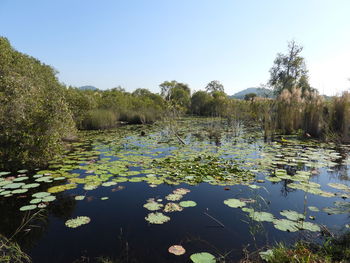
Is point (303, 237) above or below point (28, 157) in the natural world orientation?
below

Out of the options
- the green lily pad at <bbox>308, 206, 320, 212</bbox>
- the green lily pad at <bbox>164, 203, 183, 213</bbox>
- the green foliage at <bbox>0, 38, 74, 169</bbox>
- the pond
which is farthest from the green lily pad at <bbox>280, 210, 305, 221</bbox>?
the green foliage at <bbox>0, 38, 74, 169</bbox>

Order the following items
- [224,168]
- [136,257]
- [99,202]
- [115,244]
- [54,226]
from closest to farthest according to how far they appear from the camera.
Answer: [136,257] → [115,244] → [54,226] → [99,202] → [224,168]

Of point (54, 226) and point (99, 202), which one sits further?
point (99, 202)

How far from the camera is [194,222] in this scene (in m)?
2.54

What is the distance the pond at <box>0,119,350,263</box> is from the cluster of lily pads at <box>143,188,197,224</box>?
0.05 ft

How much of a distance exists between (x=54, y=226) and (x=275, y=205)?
311 cm

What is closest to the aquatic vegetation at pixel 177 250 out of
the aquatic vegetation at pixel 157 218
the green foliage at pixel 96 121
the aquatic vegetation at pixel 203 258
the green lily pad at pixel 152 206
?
the aquatic vegetation at pixel 203 258

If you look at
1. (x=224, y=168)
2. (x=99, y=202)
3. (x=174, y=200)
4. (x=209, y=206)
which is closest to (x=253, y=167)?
(x=224, y=168)

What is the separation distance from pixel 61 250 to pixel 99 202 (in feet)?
3.52

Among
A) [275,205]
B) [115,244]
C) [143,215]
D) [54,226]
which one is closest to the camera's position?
[115,244]

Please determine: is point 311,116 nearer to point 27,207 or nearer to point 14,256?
point 27,207

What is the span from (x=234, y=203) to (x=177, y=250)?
127 centimetres

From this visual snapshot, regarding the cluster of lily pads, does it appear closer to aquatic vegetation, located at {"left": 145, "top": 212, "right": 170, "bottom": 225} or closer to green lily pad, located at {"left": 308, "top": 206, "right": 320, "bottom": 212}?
aquatic vegetation, located at {"left": 145, "top": 212, "right": 170, "bottom": 225}

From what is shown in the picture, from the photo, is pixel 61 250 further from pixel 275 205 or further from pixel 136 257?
pixel 275 205
